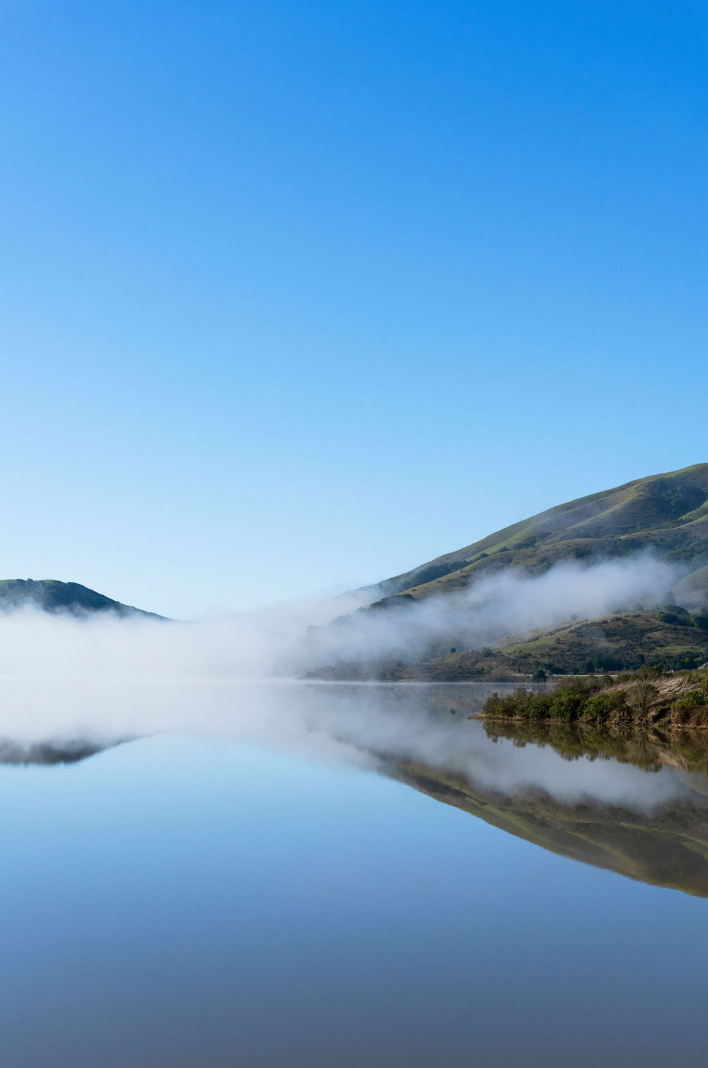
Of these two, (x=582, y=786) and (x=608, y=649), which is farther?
(x=608, y=649)

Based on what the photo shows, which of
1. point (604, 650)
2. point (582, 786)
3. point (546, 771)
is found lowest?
point (604, 650)

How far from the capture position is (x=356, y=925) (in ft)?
40.0

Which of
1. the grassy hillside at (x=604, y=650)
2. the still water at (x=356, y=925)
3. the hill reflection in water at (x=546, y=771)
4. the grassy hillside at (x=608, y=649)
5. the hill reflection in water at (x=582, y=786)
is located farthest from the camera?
the grassy hillside at (x=608, y=649)

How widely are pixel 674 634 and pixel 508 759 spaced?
155 meters

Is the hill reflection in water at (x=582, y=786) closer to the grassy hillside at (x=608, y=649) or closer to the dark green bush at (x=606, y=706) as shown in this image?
the dark green bush at (x=606, y=706)

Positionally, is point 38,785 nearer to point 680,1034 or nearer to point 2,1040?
point 2,1040

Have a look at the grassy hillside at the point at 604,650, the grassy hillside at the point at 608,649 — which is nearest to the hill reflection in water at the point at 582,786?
the grassy hillside at the point at 608,649

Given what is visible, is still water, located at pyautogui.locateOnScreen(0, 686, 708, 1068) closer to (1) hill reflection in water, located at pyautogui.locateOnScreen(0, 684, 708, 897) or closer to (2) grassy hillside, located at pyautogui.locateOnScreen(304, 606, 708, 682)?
(1) hill reflection in water, located at pyautogui.locateOnScreen(0, 684, 708, 897)

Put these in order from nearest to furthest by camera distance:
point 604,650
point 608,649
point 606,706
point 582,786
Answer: point 582,786 → point 606,706 → point 608,649 → point 604,650

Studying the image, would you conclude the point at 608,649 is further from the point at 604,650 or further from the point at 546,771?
the point at 546,771

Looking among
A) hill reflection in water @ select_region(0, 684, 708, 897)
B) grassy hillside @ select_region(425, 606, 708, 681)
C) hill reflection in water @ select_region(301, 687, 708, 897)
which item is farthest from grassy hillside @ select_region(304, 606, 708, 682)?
hill reflection in water @ select_region(301, 687, 708, 897)

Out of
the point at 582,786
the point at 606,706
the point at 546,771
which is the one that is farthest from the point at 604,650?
the point at 582,786

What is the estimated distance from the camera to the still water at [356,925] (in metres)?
8.33

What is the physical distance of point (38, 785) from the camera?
1111 inches
